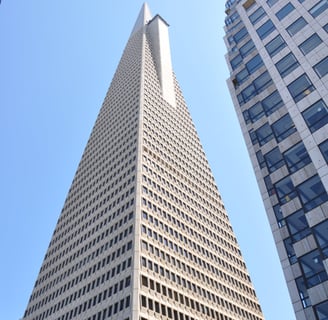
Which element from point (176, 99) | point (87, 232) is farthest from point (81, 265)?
point (176, 99)

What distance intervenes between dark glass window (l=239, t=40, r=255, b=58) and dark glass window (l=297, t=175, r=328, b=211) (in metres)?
22.2

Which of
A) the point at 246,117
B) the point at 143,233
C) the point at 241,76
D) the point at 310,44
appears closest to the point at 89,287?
the point at 143,233

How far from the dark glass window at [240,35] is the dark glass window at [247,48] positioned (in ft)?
8.41

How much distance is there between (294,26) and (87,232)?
60552 mm

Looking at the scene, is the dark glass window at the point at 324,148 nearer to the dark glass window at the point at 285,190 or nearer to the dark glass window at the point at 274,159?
the dark glass window at the point at 285,190

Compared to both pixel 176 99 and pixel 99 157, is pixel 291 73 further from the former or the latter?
pixel 176 99

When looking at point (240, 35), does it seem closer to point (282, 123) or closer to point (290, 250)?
point (282, 123)

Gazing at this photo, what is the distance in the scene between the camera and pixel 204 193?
312 ft

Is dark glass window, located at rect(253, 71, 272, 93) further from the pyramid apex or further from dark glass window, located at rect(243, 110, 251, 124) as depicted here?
the pyramid apex

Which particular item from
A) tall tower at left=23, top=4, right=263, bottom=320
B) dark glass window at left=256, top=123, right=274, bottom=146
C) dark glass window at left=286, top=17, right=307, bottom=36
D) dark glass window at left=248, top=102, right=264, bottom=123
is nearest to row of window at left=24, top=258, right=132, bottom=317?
tall tower at left=23, top=4, right=263, bottom=320

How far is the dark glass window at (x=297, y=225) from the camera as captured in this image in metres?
28.2

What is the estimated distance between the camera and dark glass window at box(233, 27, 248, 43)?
157ft

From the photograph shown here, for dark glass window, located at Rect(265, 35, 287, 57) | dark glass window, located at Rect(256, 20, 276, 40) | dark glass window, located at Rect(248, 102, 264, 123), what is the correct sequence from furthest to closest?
1. dark glass window, located at Rect(248, 102, 264, 123)
2. dark glass window, located at Rect(256, 20, 276, 40)
3. dark glass window, located at Rect(265, 35, 287, 57)

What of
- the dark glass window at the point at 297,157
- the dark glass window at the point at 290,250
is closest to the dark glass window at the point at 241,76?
the dark glass window at the point at 297,157
